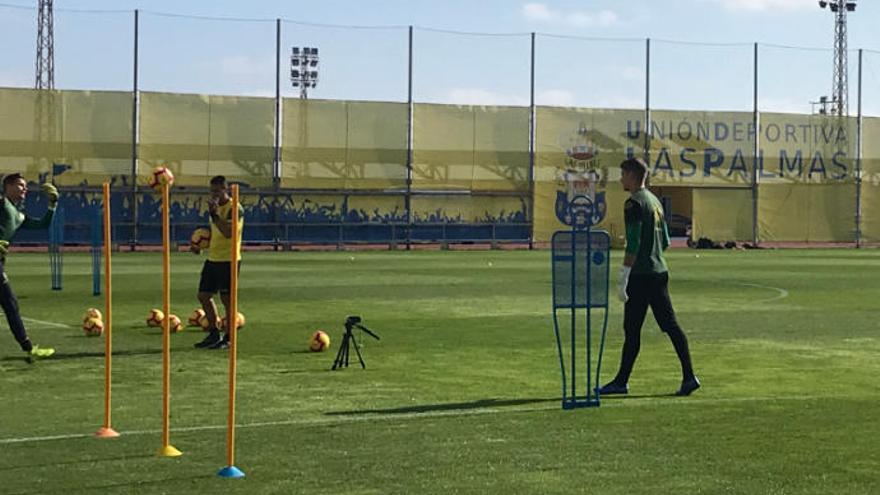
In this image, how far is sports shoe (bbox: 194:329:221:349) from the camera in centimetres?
1670

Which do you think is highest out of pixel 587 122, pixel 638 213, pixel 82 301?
pixel 587 122

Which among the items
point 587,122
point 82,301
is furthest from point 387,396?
point 587,122

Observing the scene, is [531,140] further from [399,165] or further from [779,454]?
[779,454]

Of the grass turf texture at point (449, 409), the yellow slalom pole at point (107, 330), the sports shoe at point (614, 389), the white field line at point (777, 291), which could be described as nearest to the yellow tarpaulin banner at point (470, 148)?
the white field line at point (777, 291)

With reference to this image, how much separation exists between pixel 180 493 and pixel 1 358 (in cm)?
804

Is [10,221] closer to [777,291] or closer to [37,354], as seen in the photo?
[37,354]

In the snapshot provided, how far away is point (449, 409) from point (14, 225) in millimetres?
6174

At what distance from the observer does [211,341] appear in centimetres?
1680

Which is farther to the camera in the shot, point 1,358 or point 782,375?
point 1,358

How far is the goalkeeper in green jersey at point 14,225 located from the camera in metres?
14.7

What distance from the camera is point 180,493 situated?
26.4ft

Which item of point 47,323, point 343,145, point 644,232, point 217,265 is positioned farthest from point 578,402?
point 343,145

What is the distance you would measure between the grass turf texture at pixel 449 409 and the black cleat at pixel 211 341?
0.34m

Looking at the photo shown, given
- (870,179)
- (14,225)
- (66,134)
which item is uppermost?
(66,134)
